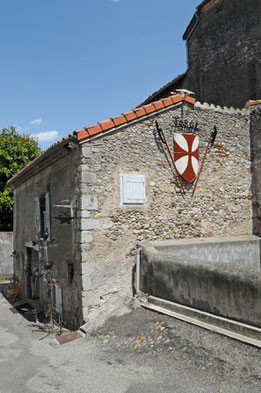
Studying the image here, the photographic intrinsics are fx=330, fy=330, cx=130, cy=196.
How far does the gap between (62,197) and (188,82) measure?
328 inches

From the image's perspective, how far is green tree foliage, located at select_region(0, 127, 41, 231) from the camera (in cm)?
1875

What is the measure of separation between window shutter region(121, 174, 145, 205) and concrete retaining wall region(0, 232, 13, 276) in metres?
11.9

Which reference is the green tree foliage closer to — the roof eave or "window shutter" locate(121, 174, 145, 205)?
the roof eave

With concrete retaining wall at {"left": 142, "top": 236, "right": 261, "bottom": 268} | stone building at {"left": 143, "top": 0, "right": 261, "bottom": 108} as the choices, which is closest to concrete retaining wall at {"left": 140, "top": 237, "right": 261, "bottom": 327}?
concrete retaining wall at {"left": 142, "top": 236, "right": 261, "bottom": 268}

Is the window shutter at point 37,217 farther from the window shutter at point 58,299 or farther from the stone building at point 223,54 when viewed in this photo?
the stone building at point 223,54

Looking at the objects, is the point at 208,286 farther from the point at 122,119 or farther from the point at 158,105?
the point at 158,105

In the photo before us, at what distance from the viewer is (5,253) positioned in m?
17.2

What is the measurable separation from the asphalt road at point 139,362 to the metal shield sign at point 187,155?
3.52 m

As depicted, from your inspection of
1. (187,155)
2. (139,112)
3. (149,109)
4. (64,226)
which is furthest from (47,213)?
(187,155)

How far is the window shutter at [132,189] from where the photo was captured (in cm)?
732

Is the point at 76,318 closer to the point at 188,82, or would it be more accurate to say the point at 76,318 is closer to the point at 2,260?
the point at 188,82

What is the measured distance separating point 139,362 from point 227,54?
36.1 ft

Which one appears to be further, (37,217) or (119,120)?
(37,217)

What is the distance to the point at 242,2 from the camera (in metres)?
11.4
